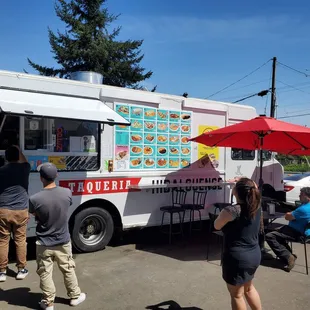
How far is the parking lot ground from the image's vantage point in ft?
13.4

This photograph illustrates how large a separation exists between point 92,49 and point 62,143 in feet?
62.5

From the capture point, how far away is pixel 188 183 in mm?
6980

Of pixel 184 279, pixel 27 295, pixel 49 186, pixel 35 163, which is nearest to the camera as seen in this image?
pixel 49 186

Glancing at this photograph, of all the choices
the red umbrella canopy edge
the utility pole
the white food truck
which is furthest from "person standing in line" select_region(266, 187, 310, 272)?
the utility pole

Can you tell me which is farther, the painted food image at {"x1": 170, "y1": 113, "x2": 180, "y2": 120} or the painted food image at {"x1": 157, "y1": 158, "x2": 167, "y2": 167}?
the painted food image at {"x1": 170, "y1": 113, "x2": 180, "y2": 120}

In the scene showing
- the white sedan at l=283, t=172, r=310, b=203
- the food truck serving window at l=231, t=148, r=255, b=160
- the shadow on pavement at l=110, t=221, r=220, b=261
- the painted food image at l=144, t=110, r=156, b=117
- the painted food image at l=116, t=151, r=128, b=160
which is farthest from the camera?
the white sedan at l=283, t=172, r=310, b=203

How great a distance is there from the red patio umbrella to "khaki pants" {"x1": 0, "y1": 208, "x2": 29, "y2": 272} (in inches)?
127

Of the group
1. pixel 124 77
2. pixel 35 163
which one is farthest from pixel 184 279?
pixel 124 77

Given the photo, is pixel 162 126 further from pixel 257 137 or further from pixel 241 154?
pixel 241 154

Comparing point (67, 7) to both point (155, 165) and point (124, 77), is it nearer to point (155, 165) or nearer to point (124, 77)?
point (124, 77)

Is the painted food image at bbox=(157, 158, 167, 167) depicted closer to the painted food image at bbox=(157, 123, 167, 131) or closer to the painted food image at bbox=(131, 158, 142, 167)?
the painted food image at bbox=(131, 158, 142, 167)

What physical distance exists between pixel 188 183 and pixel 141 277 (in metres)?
2.50

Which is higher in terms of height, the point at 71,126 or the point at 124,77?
the point at 124,77

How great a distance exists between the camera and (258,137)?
6617 millimetres
